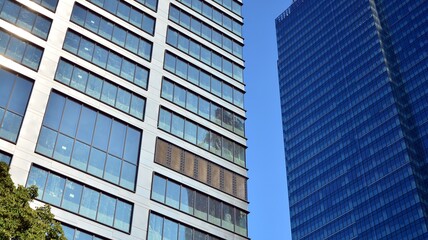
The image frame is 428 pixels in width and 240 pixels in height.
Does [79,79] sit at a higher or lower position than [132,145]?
higher

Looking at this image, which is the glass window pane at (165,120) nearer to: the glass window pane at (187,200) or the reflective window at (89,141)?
the reflective window at (89,141)

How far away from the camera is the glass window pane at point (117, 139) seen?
37656mm

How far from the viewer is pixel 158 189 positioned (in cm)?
3806

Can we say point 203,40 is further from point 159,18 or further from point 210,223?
point 210,223

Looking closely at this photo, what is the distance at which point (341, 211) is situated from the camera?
496 feet

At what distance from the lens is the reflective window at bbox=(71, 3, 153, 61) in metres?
42.2

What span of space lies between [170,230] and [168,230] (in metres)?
0.20

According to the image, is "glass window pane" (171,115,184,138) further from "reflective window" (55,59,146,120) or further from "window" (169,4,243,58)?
"window" (169,4,243,58)

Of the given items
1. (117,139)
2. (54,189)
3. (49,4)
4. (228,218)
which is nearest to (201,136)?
(228,218)

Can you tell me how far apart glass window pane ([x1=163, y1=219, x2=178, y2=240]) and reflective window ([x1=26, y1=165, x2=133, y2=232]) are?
2.69 metres

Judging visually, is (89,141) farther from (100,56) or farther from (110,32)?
(110,32)

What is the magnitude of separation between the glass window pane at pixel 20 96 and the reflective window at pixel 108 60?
5.32 m

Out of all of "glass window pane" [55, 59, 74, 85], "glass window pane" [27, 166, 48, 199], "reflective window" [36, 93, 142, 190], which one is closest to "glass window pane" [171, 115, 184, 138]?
"reflective window" [36, 93, 142, 190]

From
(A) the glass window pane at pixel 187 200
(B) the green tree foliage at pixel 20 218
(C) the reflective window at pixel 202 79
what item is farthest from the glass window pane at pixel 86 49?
(B) the green tree foliage at pixel 20 218
